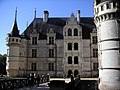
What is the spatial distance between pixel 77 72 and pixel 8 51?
10652mm

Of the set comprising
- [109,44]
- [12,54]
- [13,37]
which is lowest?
[12,54]

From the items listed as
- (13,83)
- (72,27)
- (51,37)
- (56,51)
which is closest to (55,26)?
(51,37)

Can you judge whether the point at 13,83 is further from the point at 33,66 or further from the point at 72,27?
the point at 72,27

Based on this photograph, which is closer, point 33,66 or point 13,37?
point 13,37

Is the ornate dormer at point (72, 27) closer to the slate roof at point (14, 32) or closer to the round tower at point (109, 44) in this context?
the slate roof at point (14, 32)

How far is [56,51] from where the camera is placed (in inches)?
1233

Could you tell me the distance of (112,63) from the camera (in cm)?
1756

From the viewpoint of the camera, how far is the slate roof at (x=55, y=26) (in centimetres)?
3180

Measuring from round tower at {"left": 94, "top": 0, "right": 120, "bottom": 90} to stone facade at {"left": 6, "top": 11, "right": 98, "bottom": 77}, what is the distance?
11.6m

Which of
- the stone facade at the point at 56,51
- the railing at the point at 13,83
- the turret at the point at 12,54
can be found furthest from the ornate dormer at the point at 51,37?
the railing at the point at 13,83

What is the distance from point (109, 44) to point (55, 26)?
16.3 meters

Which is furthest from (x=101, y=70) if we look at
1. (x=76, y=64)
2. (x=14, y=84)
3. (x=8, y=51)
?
(x=8, y=51)

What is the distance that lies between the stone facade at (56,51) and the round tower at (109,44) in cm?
1156

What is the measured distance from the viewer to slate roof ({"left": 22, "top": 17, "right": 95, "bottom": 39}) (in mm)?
31797
